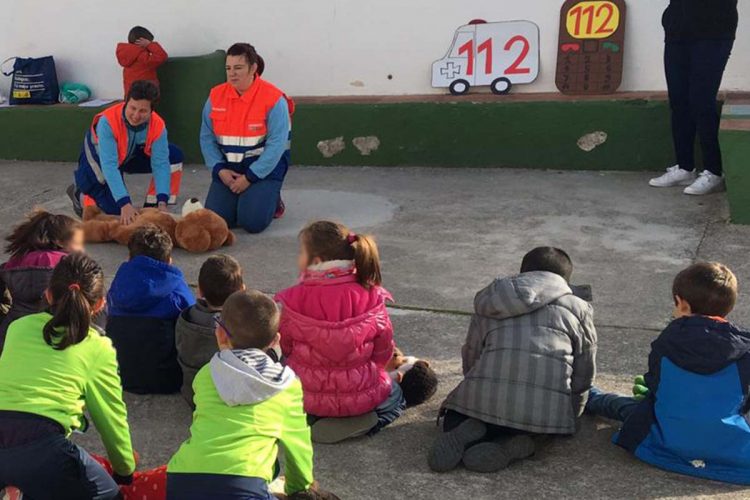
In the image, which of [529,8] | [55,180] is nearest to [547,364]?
[529,8]

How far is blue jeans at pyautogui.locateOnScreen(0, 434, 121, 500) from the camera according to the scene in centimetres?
265

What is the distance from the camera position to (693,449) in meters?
2.99

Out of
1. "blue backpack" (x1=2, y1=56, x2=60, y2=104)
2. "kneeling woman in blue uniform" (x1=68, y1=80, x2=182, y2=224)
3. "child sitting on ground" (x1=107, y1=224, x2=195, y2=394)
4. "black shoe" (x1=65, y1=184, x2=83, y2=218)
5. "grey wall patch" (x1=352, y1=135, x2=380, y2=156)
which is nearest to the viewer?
"child sitting on ground" (x1=107, y1=224, x2=195, y2=394)

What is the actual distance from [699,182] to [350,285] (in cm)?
362

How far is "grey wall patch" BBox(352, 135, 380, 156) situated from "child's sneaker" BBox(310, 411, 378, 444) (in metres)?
4.36

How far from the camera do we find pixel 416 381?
358cm

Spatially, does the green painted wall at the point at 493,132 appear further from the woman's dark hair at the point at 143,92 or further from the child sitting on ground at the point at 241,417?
the child sitting on ground at the point at 241,417

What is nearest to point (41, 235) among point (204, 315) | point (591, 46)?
point (204, 315)

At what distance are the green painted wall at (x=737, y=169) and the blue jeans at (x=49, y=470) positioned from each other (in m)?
4.06

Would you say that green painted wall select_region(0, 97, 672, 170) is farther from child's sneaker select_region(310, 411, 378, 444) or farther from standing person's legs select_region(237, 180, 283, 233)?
child's sneaker select_region(310, 411, 378, 444)

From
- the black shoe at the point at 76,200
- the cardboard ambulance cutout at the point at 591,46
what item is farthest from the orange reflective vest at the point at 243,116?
the cardboard ambulance cutout at the point at 591,46

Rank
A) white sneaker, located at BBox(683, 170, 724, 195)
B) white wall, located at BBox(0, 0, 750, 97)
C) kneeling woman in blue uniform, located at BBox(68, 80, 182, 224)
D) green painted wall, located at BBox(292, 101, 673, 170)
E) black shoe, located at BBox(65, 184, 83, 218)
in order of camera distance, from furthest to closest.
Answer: white wall, located at BBox(0, 0, 750, 97) → green painted wall, located at BBox(292, 101, 673, 170) → black shoe, located at BBox(65, 184, 83, 218) → white sneaker, located at BBox(683, 170, 724, 195) → kneeling woman in blue uniform, located at BBox(68, 80, 182, 224)

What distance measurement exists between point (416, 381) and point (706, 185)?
11.0 ft

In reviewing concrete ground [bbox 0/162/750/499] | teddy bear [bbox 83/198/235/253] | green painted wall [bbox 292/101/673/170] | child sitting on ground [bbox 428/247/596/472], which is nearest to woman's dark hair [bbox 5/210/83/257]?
concrete ground [bbox 0/162/750/499]
